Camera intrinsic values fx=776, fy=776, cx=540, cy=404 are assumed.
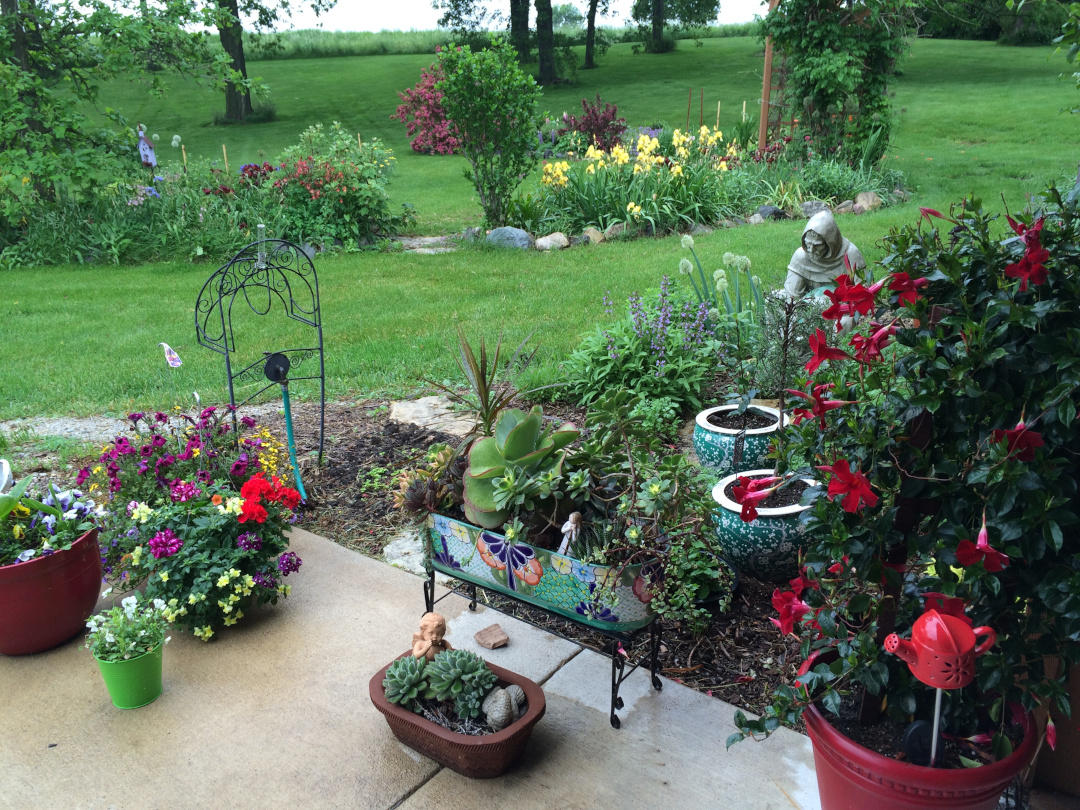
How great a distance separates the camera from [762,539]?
258 cm

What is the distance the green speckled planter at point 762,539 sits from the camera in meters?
2.56

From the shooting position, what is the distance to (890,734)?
169 centimetres

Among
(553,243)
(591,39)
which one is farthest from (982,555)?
(591,39)

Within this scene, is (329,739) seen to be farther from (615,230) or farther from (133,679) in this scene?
(615,230)

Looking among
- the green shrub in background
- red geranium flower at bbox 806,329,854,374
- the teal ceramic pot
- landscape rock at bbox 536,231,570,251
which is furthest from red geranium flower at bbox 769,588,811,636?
the green shrub in background

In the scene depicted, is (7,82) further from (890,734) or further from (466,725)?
(890,734)

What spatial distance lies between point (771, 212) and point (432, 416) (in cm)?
618

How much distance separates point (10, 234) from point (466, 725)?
32.0 ft

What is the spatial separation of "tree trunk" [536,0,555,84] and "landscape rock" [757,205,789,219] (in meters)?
19.0

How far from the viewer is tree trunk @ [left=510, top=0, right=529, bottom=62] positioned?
90.8 feet

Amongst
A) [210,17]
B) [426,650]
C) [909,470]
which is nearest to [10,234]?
[210,17]

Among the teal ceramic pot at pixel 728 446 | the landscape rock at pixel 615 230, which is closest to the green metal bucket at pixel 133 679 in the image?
the teal ceramic pot at pixel 728 446

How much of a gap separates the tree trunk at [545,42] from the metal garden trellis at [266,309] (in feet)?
68.2

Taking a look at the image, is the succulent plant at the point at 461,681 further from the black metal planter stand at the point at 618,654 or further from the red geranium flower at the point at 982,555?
the red geranium flower at the point at 982,555
